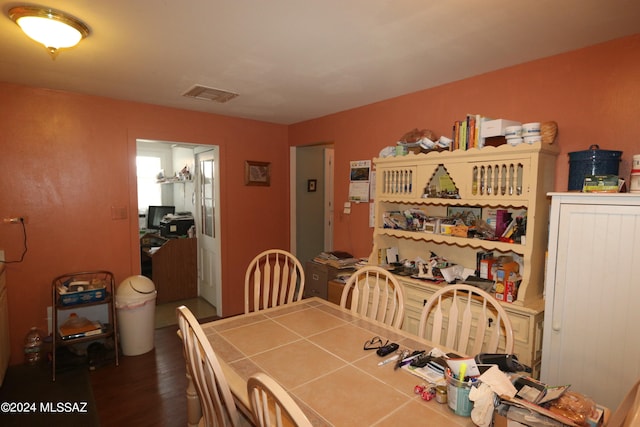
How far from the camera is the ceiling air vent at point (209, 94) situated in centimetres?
276

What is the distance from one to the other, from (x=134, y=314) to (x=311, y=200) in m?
2.52

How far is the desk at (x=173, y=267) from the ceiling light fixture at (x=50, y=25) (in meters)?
2.95

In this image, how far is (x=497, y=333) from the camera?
5.05 ft

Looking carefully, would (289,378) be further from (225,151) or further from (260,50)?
(225,151)

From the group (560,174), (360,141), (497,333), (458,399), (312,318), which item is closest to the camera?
(458,399)

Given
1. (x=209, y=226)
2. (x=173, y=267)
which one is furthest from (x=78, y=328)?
(x=209, y=226)

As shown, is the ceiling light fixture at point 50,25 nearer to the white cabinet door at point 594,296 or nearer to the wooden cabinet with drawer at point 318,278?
the wooden cabinet with drawer at point 318,278

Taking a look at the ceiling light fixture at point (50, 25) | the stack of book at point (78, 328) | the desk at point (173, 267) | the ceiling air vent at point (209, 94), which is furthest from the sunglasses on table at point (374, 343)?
the desk at point (173, 267)

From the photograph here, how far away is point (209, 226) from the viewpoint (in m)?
4.21

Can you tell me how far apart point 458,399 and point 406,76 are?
2094 mm

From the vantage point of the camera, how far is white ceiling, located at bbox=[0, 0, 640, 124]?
154 centimetres

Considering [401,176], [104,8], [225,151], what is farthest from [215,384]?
[225,151]

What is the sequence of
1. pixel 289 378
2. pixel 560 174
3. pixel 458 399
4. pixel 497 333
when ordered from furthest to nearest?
pixel 560 174 → pixel 497 333 → pixel 289 378 → pixel 458 399

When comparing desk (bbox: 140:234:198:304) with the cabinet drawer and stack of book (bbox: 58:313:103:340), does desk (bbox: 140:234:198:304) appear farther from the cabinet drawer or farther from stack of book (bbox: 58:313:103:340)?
the cabinet drawer
